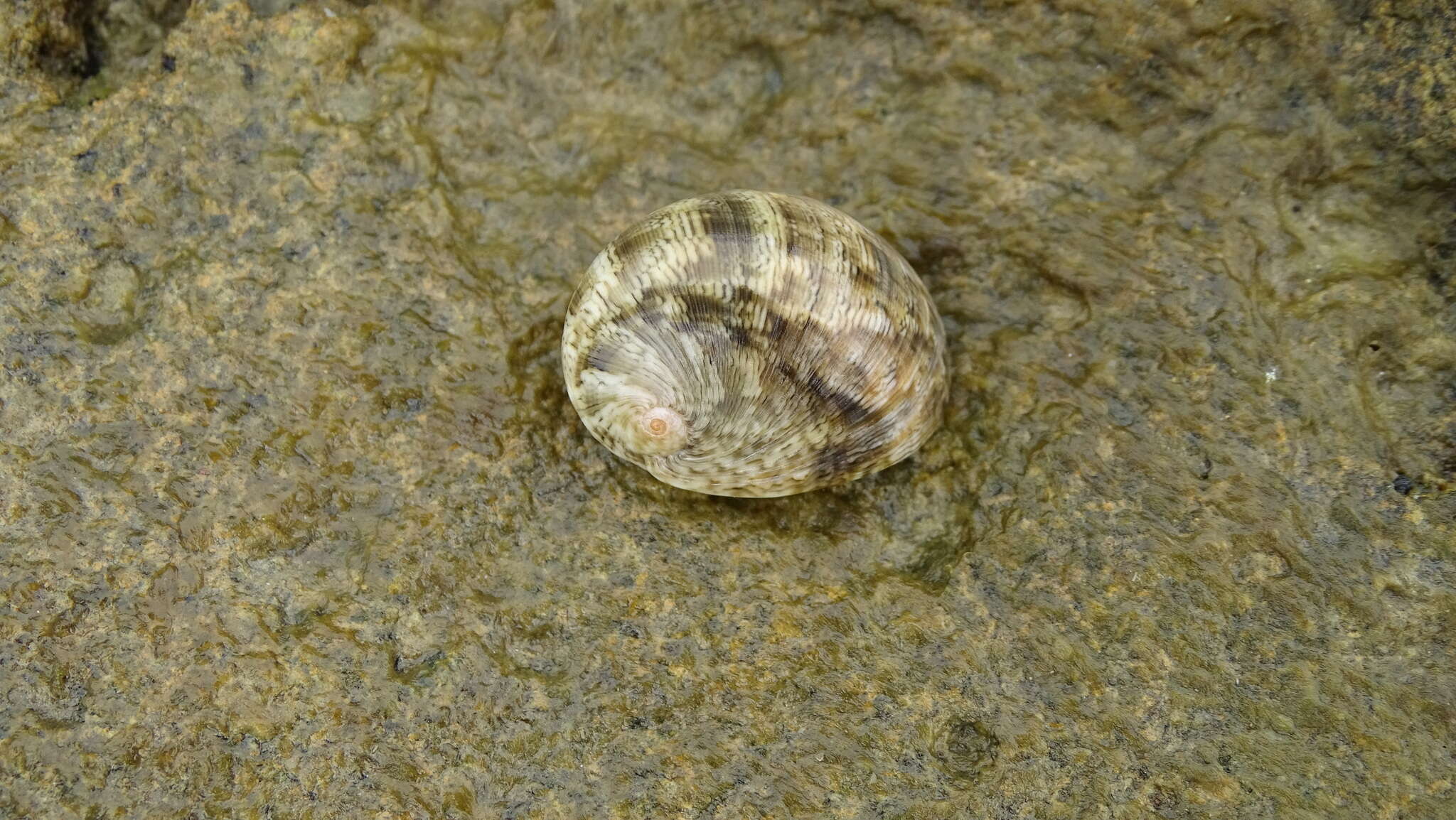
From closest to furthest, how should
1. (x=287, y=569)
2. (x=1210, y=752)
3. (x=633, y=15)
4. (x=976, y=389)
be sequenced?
1. (x=1210, y=752)
2. (x=287, y=569)
3. (x=976, y=389)
4. (x=633, y=15)

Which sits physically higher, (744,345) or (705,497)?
(744,345)

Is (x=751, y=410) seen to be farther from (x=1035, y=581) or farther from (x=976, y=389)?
(x=1035, y=581)

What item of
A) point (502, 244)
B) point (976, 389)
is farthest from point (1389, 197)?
point (502, 244)

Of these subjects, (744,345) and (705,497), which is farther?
(705,497)
